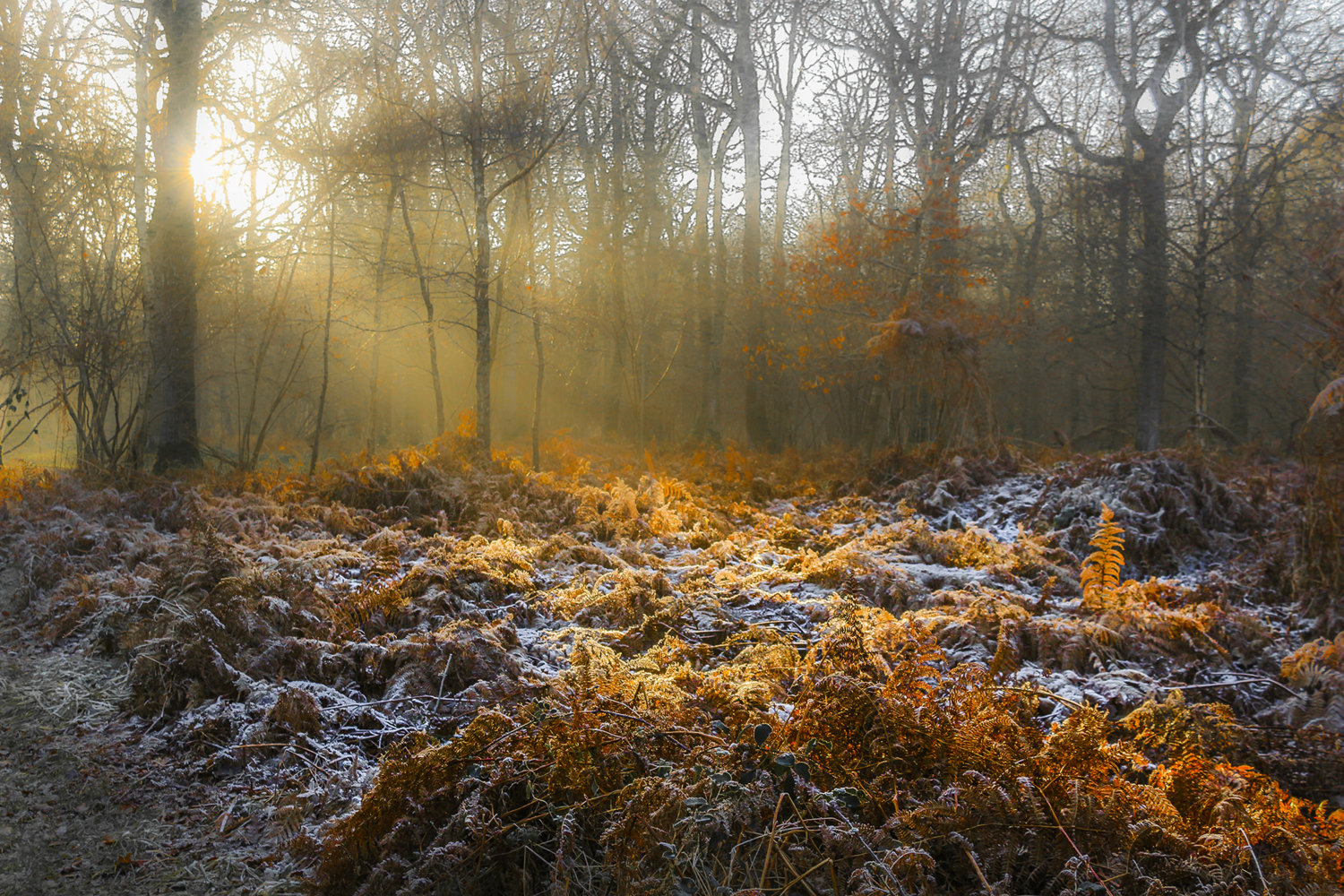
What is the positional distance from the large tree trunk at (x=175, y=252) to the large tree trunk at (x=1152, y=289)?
50.8 ft

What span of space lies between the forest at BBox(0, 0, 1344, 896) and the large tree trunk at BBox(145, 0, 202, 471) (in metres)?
0.07

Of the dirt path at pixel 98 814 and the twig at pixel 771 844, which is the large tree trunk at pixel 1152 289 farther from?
the dirt path at pixel 98 814

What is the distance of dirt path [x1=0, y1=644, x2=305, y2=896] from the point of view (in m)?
2.42

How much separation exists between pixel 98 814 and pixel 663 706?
2094 mm

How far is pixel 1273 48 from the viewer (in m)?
14.8

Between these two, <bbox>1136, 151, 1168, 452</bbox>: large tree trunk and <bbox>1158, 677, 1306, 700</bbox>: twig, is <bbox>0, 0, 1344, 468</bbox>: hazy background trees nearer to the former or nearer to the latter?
<bbox>1136, 151, 1168, 452</bbox>: large tree trunk

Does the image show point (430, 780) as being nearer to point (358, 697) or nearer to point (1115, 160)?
point (358, 697)

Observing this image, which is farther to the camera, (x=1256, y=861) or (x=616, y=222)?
(x=616, y=222)

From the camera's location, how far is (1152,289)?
47.9 feet

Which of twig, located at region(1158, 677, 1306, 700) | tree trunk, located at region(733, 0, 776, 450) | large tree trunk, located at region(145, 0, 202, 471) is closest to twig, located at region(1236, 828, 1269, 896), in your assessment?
twig, located at region(1158, 677, 1306, 700)

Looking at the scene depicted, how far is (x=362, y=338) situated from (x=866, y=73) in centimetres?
1392

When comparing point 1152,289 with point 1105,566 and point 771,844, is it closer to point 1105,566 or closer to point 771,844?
point 1105,566

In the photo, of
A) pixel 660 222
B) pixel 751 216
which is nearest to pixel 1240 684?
pixel 751 216

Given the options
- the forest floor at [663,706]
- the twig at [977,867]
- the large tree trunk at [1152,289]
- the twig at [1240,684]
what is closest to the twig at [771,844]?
the forest floor at [663,706]
